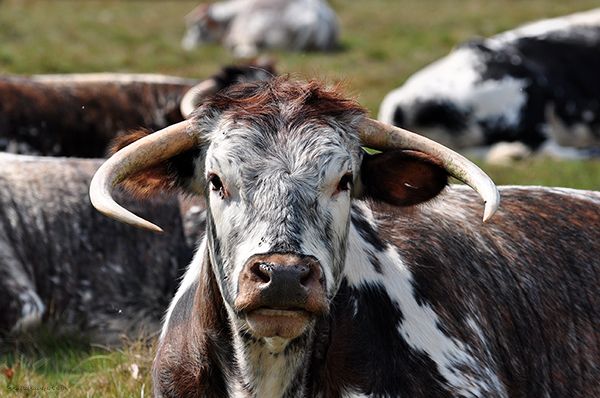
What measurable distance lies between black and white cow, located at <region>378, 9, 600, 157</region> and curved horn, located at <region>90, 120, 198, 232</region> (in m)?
9.89

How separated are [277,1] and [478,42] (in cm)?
796

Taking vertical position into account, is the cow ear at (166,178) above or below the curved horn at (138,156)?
below

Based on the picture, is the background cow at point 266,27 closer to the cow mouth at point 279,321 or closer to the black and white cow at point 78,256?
the black and white cow at point 78,256

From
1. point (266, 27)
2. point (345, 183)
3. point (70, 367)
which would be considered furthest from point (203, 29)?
point (345, 183)

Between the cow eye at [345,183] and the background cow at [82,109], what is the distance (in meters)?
6.08

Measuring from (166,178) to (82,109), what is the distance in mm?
7002

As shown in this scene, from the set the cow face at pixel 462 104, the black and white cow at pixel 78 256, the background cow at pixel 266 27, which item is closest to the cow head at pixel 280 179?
the black and white cow at pixel 78 256

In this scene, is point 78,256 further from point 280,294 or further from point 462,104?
point 462,104

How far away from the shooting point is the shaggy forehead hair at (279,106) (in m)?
4.79

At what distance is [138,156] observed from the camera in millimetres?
4770

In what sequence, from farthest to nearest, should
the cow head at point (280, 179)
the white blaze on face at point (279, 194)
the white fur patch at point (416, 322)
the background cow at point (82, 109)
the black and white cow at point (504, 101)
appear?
the black and white cow at point (504, 101)
the background cow at point (82, 109)
the white fur patch at point (416, 322)
the white blaze on face at point (279, 194)
the cow head at point (280, 179)

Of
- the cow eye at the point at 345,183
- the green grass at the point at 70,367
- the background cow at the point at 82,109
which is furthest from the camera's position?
the background cow at the point at 82,109

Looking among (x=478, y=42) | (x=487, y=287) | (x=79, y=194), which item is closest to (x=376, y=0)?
(x=478, y=42)

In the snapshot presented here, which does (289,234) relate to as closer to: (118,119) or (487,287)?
(487,287)
